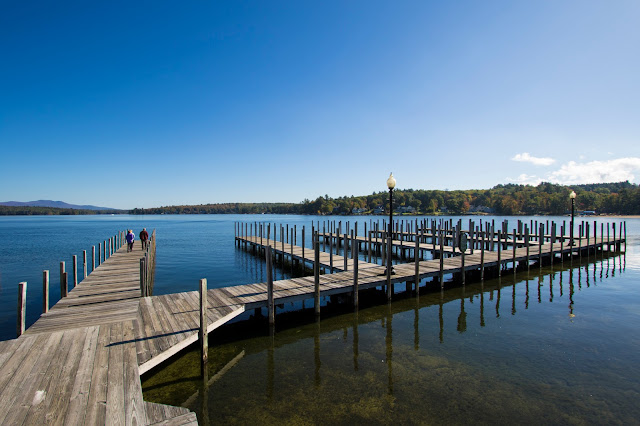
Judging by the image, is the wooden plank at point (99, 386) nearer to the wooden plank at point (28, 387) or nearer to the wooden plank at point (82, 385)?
the wooden plank at point (82, 385)

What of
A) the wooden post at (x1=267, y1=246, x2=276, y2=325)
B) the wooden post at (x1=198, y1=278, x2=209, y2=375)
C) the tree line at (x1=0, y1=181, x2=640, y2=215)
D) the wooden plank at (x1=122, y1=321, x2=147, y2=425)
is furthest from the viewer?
the tree line at (x1=0, y1=181, x2=640, y2=215)

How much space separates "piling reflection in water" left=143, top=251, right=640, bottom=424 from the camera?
6.42 metres

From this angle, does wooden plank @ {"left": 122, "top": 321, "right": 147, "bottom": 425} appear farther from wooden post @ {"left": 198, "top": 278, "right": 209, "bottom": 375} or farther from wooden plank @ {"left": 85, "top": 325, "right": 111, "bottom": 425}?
wooden post @ {"left": 198, "top": 278, "right": 209, "bottom": 375}

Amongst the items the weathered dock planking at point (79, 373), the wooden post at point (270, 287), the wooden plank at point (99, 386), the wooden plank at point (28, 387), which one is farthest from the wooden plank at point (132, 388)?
the wooden post at point (270, 287)

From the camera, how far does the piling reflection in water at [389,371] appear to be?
6418mm

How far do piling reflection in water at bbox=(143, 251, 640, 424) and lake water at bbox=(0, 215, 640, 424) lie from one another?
33 millimetres

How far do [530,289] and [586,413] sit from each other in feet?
38.7

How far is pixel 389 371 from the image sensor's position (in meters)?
7.97

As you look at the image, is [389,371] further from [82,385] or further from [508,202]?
[508,202]

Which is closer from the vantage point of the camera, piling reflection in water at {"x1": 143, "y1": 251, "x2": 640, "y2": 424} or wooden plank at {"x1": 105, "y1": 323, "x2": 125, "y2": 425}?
wooden plank at {"x1": 105, "y1": 323, "x2": 125, "y2": 425}

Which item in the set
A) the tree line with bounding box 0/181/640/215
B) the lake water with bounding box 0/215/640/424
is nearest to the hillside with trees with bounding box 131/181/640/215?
the tree line with bounding box 0/181/640/215

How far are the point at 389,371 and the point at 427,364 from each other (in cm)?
113

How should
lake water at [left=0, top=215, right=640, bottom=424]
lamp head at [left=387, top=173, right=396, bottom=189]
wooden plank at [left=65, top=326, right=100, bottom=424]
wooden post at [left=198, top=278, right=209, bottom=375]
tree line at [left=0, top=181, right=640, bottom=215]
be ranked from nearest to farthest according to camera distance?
wooden plank at [left=65, top=326, right=100, bottom=424], lake water at [left=0, top=215, right=640, bottom=424], wooden post at [left=198, top=278, right=209, bottom=375], lamp head at [left=387, top=173, right=396, bottom=189], tree line at [left=0, top=181, right=640, bottom=215]

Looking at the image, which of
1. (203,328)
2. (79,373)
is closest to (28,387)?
(79,373)
